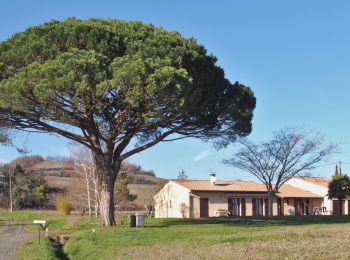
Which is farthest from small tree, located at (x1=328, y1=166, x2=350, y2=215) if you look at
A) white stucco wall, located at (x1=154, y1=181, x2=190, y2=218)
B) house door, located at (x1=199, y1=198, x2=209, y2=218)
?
white stucco wall, located at (x1=154, y1=181, x2=190, y2=218)

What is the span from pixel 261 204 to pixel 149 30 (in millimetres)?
34775

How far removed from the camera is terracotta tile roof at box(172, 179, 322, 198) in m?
54.6

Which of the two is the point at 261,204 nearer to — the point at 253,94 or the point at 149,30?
the point at 253,94

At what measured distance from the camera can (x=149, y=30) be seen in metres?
26.9

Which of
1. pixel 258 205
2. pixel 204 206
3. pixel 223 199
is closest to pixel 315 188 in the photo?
pixel 258 205

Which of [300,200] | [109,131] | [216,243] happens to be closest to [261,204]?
[300,200]

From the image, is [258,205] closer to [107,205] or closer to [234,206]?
[234,206]

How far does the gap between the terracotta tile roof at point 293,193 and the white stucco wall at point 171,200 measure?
11.0 meters

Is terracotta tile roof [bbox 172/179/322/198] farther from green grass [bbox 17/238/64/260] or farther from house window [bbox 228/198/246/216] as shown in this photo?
green grass [bbox 17/238/64/260]

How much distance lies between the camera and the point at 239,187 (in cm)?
5672

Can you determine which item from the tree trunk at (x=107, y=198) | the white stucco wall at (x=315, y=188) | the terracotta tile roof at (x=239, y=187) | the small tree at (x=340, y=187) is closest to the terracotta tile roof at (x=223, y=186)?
the terracotta tile roof at (x=239, y=187)

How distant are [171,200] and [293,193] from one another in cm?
1405

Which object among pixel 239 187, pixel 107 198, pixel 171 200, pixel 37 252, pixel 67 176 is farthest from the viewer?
pixel 67 176

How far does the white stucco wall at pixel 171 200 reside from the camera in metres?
54.3
